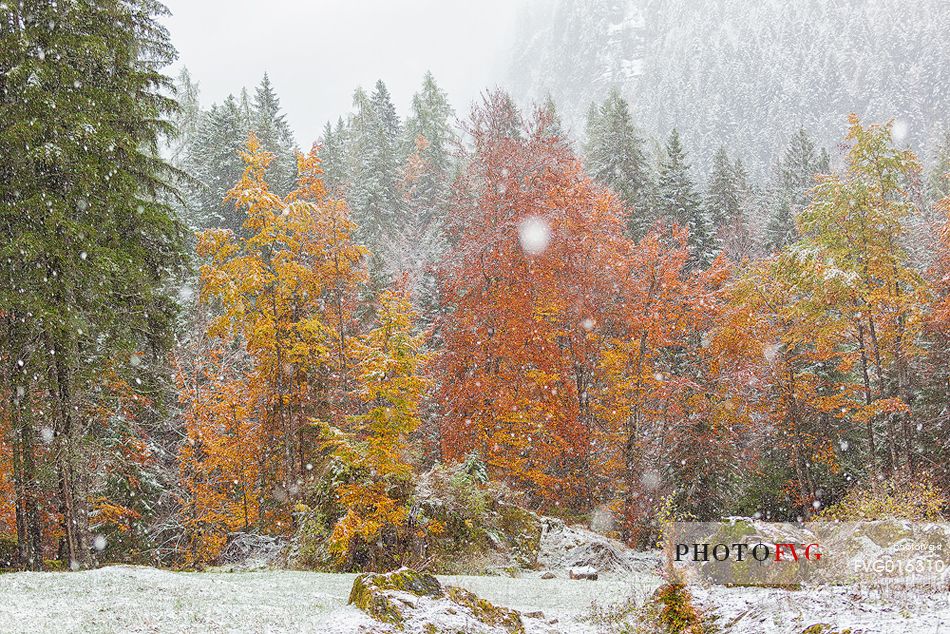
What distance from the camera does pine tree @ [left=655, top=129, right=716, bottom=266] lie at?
37.6 m

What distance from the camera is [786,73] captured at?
120938 millimetres

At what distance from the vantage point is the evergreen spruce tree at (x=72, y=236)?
12.2 meters

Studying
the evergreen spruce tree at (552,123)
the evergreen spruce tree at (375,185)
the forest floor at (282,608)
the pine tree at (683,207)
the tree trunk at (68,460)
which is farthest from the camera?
the evergreen spruce tree at (375,185)

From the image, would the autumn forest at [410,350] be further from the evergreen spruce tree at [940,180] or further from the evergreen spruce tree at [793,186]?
the evergreen spruce tree at [940,180]

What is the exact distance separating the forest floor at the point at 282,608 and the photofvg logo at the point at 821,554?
0.68 metres

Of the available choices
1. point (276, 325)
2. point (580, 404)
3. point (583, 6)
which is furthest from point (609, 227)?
point (583, 6)

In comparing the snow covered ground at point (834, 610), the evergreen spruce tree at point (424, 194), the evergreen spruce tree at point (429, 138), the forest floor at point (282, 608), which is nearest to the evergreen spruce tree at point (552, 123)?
the evergreen spruce tree at point (424, 194)

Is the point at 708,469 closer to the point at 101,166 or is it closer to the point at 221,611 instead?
the point at 221,611

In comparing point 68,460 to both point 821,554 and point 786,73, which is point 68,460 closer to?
point 821,554

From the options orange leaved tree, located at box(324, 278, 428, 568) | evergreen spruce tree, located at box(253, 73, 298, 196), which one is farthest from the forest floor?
evergreen spruce tree, located at box(253, 73, 298, 196)

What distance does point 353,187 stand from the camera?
172 ft

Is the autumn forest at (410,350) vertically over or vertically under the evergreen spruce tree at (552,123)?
under

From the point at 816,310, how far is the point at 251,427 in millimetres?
19320

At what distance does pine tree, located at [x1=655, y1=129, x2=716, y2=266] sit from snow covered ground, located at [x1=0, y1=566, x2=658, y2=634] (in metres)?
30.6
